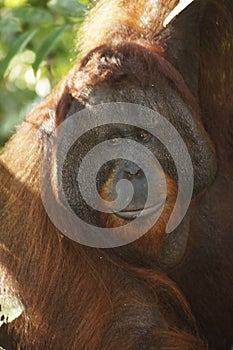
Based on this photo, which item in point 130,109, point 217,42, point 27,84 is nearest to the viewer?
point 130,109

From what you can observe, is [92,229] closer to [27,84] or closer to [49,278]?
[49,278]

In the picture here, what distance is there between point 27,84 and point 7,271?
332 cm

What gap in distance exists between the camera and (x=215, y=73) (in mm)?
4309

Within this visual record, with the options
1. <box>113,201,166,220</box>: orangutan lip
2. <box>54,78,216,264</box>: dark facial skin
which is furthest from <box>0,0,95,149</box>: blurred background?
<box>113,201,166,220</box>: orangutan lip

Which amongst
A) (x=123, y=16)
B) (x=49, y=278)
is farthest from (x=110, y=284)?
(x=123, y=16)

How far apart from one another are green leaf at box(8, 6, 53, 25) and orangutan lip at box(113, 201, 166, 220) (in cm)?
196

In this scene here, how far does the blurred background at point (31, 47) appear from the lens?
538 cm

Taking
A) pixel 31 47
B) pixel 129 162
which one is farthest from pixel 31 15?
pixel 129 162

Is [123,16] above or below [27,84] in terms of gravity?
above

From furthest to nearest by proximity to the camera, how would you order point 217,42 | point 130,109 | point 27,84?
point 27,84 → point 217,42 → point 130,109

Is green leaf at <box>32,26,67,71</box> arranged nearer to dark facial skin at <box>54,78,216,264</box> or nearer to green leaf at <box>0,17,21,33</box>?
green leaf at <box>0,17,21,33</box>

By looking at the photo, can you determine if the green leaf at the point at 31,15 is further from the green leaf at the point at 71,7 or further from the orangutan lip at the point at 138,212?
the orangutan lip at the point at 138,212

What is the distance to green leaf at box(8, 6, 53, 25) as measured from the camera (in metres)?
5.65

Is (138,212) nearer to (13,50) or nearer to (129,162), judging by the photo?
(129,162)
